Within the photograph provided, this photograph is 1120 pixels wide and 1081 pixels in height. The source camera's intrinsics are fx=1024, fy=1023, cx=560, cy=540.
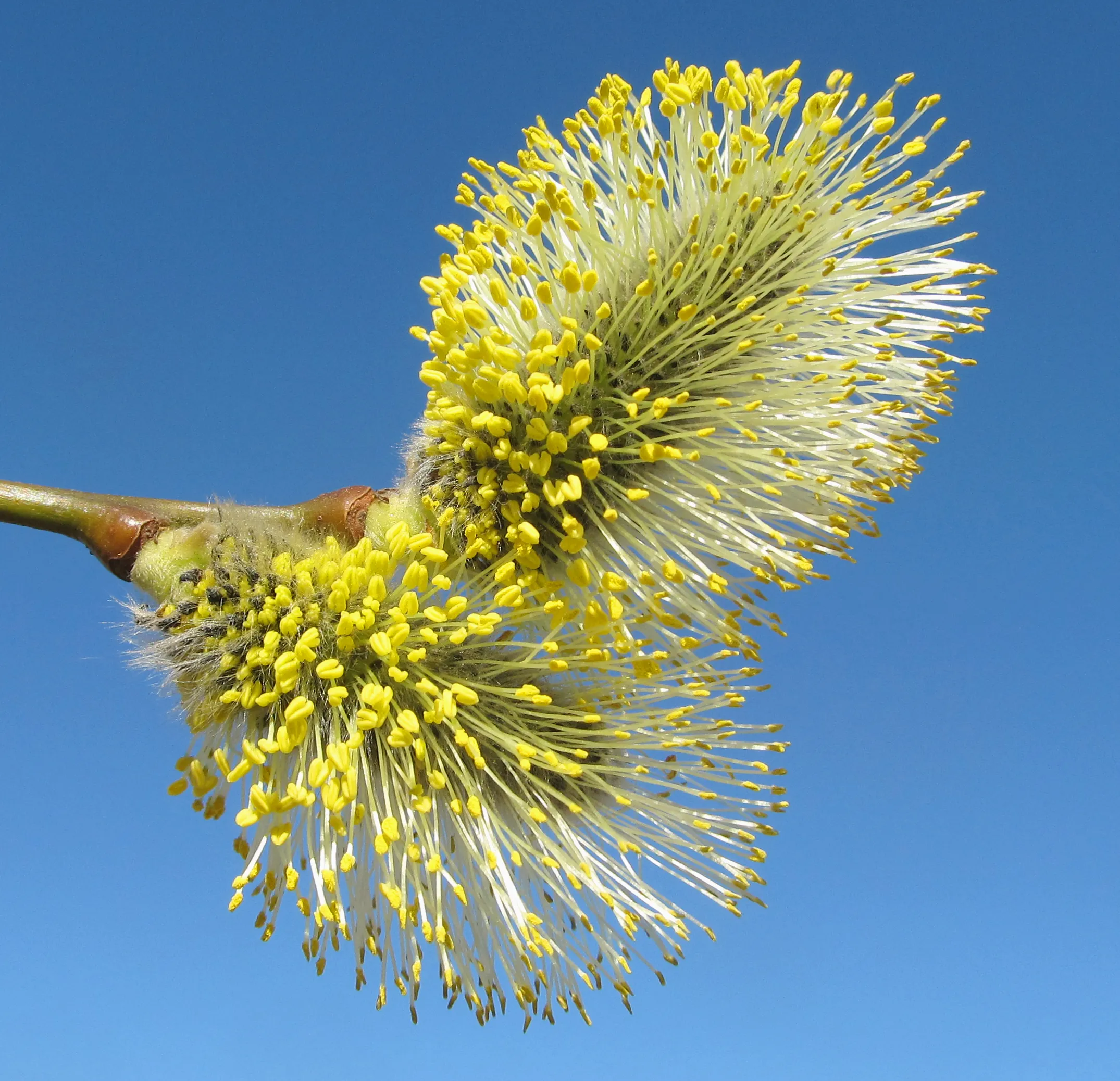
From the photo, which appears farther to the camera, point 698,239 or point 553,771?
point 553,771

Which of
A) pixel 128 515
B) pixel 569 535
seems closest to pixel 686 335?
pixel 569 535

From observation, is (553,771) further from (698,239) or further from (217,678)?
(698,239)

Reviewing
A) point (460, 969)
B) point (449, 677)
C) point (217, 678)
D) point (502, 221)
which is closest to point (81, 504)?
point (217, 678)

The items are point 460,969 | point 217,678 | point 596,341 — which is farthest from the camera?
point 460,969

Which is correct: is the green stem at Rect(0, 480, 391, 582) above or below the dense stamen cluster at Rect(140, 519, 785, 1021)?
above

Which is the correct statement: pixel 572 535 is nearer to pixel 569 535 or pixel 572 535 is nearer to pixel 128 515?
pixel 569 535
